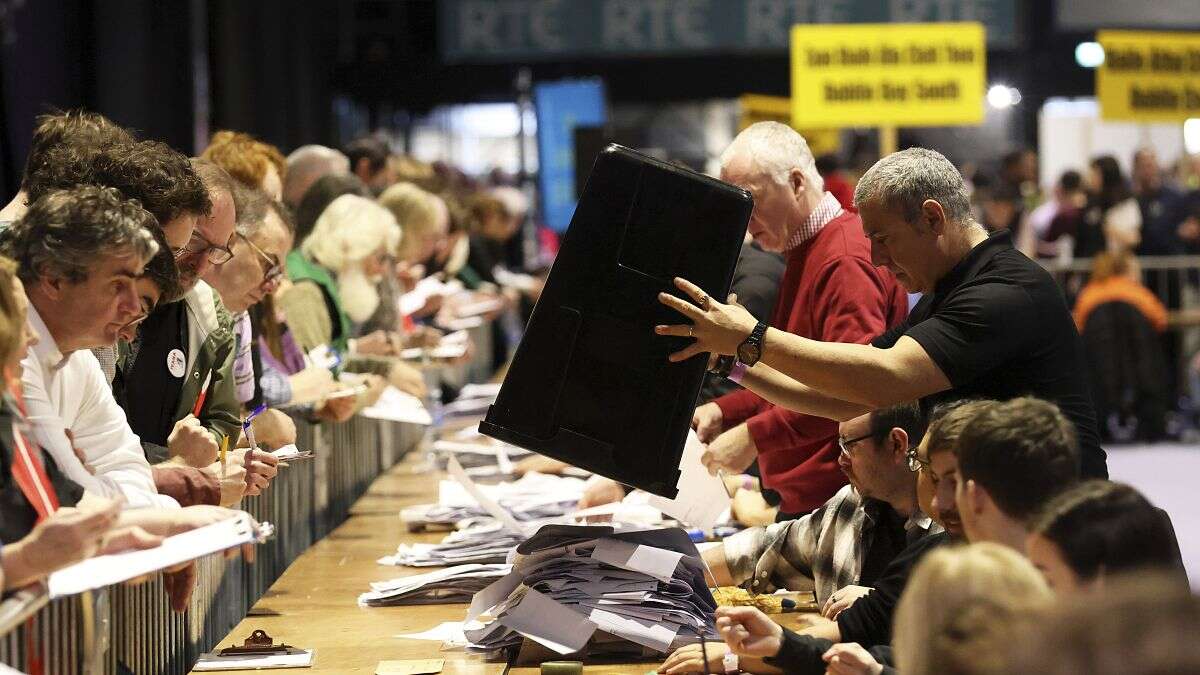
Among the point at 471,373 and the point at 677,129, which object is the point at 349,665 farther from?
the point at 677,129

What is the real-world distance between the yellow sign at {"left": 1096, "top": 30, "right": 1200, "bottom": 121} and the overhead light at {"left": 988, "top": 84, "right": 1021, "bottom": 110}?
678 cm

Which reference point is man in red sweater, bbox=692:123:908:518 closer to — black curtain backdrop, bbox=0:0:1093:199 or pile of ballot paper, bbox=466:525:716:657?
pile of ballot paper, bbox=466:525:716:657

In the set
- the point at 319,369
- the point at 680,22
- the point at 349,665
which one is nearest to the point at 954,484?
the point at 349,665

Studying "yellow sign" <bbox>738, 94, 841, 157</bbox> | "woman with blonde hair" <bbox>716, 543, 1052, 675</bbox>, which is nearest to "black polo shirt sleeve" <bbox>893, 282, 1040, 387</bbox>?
"woman with blonde hair" <bbox>716, 543, 1052, 675</bbox>

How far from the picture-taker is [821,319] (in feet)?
14.2

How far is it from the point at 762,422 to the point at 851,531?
2.31 ft

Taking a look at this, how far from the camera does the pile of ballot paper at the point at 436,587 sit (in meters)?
3.82

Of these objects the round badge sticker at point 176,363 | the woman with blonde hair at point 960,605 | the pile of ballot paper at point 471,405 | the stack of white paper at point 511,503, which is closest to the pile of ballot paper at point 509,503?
the stack of white paper at point 511,503

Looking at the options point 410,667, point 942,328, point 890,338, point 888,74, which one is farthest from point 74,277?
point 888,74

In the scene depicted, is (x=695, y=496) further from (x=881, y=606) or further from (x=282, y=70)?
(x=282, y=70)

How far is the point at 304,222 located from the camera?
6625 mm

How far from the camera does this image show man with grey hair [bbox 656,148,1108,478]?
10.7 feet

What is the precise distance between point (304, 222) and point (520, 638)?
359 cm

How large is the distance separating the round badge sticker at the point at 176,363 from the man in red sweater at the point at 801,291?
4.27 feet
